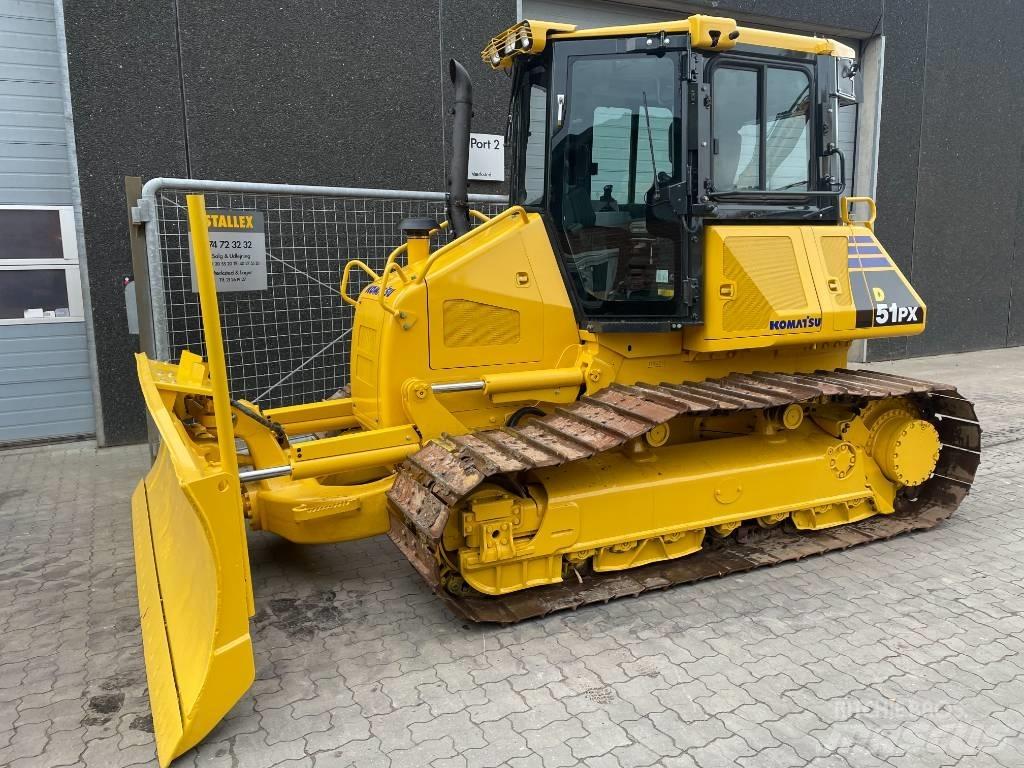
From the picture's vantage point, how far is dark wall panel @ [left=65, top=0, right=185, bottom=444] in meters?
6.57

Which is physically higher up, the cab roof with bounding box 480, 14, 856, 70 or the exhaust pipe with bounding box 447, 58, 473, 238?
the cab roof with bounding box 480, 14, 856, 70

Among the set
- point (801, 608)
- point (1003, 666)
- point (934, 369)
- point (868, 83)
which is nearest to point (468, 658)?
point (801, 608)

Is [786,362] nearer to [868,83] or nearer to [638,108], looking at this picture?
[638,108]

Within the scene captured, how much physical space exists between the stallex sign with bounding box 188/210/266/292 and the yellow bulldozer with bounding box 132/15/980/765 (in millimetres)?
1376

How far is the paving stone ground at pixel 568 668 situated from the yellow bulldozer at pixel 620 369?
25 cm

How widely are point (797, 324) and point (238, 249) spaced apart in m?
4.12

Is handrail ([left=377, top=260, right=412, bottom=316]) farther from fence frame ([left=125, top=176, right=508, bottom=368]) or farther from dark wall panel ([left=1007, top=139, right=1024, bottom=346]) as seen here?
dark wall panel ([left=1007, top=139, right=1024, bottom=346])

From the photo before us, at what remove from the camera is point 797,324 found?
4457mm

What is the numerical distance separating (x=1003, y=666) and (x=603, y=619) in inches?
69.7

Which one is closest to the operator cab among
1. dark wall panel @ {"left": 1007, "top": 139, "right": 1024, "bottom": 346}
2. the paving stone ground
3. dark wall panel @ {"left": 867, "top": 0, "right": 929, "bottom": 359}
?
the paving stone ground

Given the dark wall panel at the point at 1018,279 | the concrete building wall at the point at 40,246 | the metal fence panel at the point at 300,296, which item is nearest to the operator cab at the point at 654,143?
the metal fence panel at the point at 300,296

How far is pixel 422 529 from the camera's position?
3.37m

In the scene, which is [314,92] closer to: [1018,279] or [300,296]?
[300,296]

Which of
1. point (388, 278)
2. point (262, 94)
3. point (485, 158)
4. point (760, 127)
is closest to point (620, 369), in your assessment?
point (388, 278)
